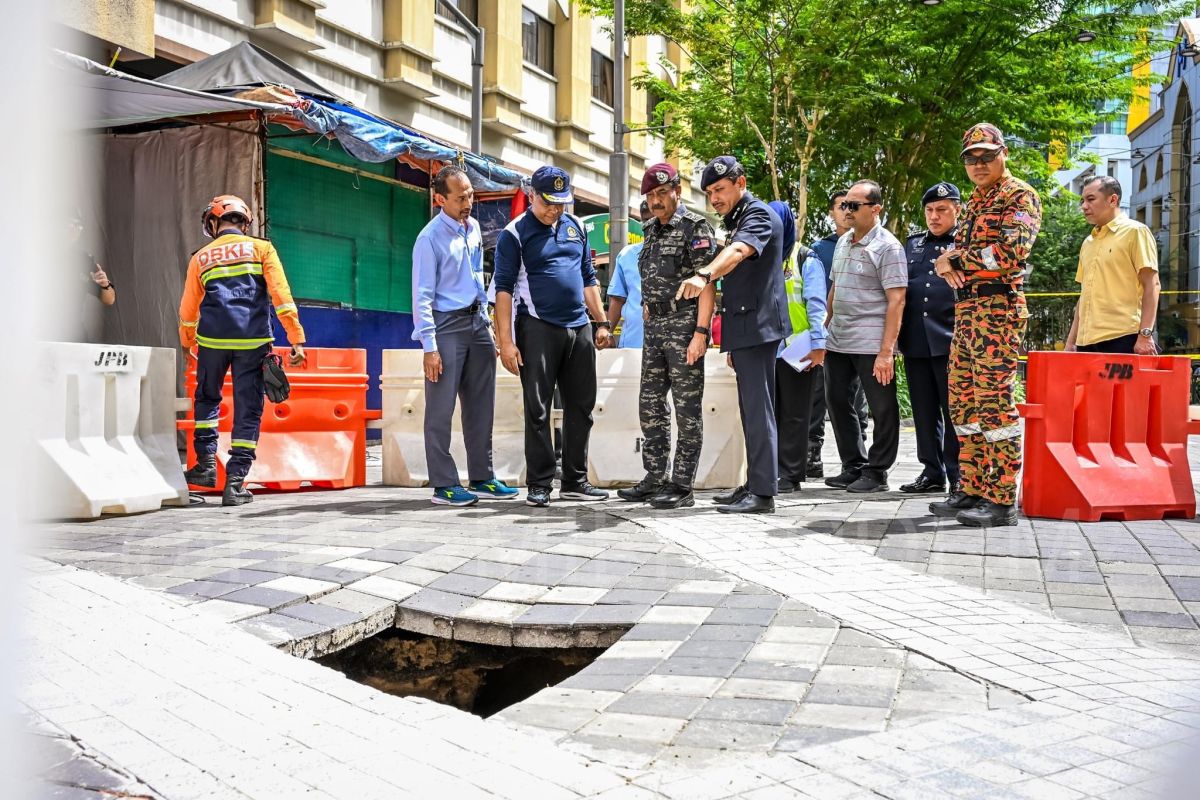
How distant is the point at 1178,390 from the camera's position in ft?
22.1

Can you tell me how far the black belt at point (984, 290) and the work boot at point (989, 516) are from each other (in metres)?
1.17

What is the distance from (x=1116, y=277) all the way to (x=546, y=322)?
12.1 ft

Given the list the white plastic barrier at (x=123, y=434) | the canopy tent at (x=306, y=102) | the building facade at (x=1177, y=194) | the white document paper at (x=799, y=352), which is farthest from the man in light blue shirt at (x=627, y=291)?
the building facade at (x=1177, y=194)

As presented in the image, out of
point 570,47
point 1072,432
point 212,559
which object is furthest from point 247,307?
point 570,47

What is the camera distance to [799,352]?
24.8 ft

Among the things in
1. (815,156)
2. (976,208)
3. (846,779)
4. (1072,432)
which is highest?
(815,156)

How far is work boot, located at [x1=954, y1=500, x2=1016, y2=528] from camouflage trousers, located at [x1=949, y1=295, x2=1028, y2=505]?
0.04 meters

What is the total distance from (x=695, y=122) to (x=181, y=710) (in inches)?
765

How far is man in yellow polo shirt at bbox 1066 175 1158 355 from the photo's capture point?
22.2 ft

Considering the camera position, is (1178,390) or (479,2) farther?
(479,2)

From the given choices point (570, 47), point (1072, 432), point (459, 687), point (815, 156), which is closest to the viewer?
point (459, 687)

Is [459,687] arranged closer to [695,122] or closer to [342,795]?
[342,795]

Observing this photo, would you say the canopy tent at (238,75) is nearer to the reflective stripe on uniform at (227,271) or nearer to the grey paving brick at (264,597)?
the reflective stripe on uniform at (227,271)

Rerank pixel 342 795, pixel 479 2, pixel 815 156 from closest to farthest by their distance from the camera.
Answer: pixel 342 795, pixel 815 156, pixel 479 2
